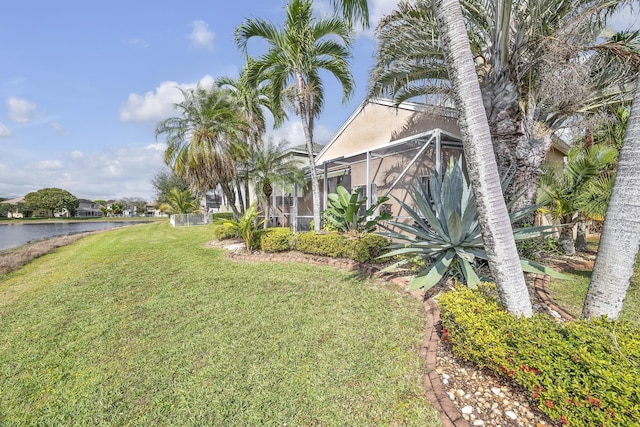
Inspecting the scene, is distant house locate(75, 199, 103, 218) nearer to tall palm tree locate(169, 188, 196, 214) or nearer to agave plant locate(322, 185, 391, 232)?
tall palm tree locate(169, 188, 196, 214)

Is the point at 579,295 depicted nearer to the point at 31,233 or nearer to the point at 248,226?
the point at 248,226

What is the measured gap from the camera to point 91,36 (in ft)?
27.8

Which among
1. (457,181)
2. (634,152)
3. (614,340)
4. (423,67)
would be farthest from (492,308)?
(423,67)

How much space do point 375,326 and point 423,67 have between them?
7148 mm

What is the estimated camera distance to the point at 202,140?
14.6 m

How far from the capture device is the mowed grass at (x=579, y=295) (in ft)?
13.4

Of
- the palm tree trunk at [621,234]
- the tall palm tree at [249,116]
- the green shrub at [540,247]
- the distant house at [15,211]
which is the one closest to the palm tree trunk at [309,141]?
the tall palm tree at [249,116]

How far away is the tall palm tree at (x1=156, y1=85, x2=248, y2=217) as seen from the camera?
14609 mm

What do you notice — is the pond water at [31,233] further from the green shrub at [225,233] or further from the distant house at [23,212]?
the distant house at [23,212]

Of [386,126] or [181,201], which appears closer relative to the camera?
[386,126]

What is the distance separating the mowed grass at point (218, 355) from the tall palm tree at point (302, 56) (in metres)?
4.88

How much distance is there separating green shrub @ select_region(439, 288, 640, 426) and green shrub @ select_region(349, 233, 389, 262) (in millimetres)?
3922

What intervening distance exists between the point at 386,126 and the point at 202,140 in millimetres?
9594

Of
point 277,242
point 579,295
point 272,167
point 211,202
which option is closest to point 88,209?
point 211,202
